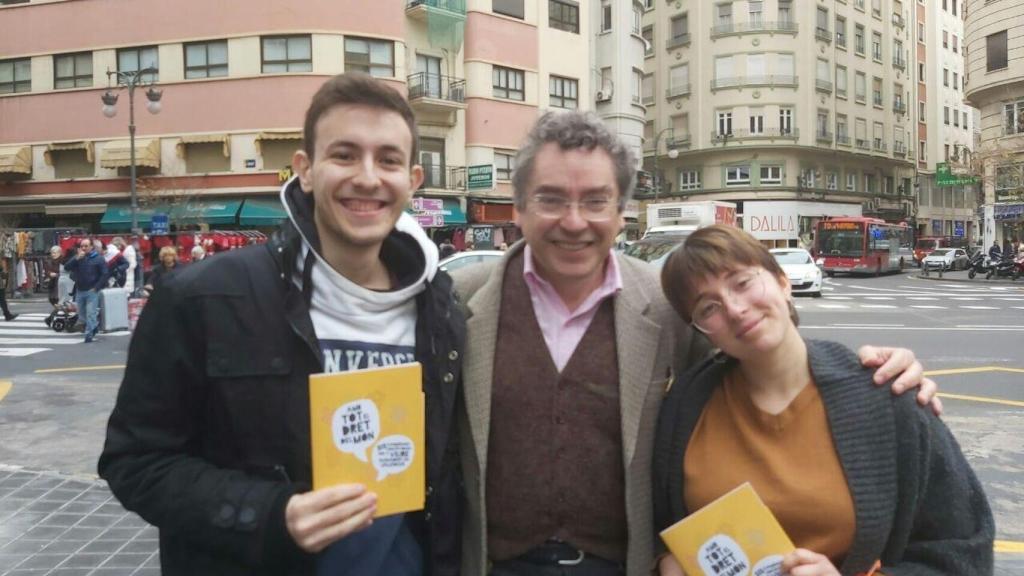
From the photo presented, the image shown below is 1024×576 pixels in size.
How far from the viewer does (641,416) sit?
2197 millimetres

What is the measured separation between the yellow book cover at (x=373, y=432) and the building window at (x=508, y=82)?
33269 millimetres

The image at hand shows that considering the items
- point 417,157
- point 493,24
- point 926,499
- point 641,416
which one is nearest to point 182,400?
point 417,157

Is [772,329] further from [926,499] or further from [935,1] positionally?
[935,1]

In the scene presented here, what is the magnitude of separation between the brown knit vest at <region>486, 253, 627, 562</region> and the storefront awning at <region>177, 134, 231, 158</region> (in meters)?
30.1

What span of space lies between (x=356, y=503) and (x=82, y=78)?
1377 inches

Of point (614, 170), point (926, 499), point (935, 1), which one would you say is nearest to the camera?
point (926, 499)

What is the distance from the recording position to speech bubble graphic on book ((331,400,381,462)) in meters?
1.72

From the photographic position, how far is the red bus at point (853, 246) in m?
36.3

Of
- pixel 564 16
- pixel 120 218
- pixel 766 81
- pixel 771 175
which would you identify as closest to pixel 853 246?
pixel 771 175

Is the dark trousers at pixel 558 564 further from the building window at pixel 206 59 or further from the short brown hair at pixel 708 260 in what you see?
the building window at pixel 206 59

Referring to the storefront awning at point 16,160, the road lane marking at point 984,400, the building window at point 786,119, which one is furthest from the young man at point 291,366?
the building window at point 786,119

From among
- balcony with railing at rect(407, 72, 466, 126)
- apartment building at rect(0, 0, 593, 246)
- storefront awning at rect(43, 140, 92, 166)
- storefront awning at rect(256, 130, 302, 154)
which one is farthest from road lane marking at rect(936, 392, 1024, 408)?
storefront awning at rect(43, 140, 92, 166)

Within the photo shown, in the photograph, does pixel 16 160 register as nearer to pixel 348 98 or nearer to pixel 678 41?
pixel 348 98

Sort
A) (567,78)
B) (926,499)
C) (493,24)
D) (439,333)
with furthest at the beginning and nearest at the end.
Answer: (567,78)
(493,24)
(439,333)
(926,499)
